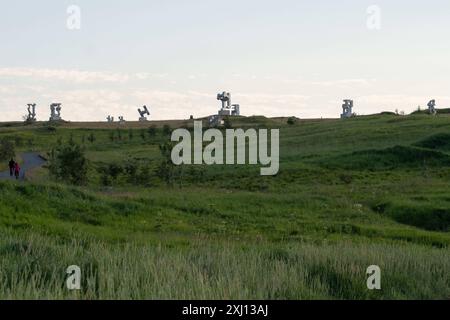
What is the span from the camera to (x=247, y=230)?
2473 centimetres

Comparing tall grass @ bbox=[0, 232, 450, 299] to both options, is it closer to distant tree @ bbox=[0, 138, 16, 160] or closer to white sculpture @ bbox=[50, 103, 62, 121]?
distant tree @ bbox=[0, 138, 16, 160]

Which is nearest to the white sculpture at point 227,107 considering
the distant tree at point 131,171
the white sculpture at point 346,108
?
the white sculpture at point 346,108

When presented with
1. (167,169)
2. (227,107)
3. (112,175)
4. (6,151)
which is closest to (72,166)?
(112,175)

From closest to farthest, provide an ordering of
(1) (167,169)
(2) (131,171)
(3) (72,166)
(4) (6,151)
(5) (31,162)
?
(3) (72,166) < (1) (167,169) < (2) (131,171) < (4) (6,151) < (5) (31,162)

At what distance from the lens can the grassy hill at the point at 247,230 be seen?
931 centimetres

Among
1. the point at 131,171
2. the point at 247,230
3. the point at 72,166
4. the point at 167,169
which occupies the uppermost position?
the point at 72,166

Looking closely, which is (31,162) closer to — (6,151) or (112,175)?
(6,151)

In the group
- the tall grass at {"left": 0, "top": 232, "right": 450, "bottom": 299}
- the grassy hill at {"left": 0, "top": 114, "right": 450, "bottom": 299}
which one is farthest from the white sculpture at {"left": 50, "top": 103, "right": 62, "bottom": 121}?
the tall grass at {"left": 0, "top": 232, "right": 450, "bottom": 299}

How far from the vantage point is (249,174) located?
5234 cm

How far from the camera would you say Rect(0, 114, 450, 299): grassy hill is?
9312 mm

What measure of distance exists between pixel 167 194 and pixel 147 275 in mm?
24078
